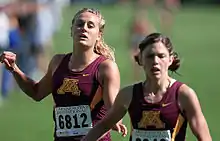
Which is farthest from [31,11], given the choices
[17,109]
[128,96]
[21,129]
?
[128,96]

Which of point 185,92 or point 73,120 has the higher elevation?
point 185,92

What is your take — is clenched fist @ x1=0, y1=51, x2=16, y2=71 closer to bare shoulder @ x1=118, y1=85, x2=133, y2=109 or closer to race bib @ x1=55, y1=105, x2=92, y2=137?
race bib @ x1=55, y1=105, x2=92, y2=137

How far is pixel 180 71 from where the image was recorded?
23.6 meters

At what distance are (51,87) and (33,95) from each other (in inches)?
9.8

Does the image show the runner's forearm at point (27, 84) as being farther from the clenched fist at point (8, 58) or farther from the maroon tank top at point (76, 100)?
the maroon tank top at point (76, 100)

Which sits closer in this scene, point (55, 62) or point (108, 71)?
point (108, 71)

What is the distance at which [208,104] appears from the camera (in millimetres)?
17734

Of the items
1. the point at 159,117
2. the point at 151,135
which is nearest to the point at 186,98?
the point at 159,117

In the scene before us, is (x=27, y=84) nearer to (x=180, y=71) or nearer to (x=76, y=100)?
(x=76, y=100)

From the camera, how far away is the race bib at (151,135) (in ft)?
24.4

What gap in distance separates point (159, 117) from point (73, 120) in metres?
1.41

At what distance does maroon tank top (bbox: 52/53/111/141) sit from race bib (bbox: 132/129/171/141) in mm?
1004

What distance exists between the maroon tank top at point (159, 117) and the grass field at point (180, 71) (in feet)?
19.2

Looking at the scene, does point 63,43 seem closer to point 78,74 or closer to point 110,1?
point 78,74
